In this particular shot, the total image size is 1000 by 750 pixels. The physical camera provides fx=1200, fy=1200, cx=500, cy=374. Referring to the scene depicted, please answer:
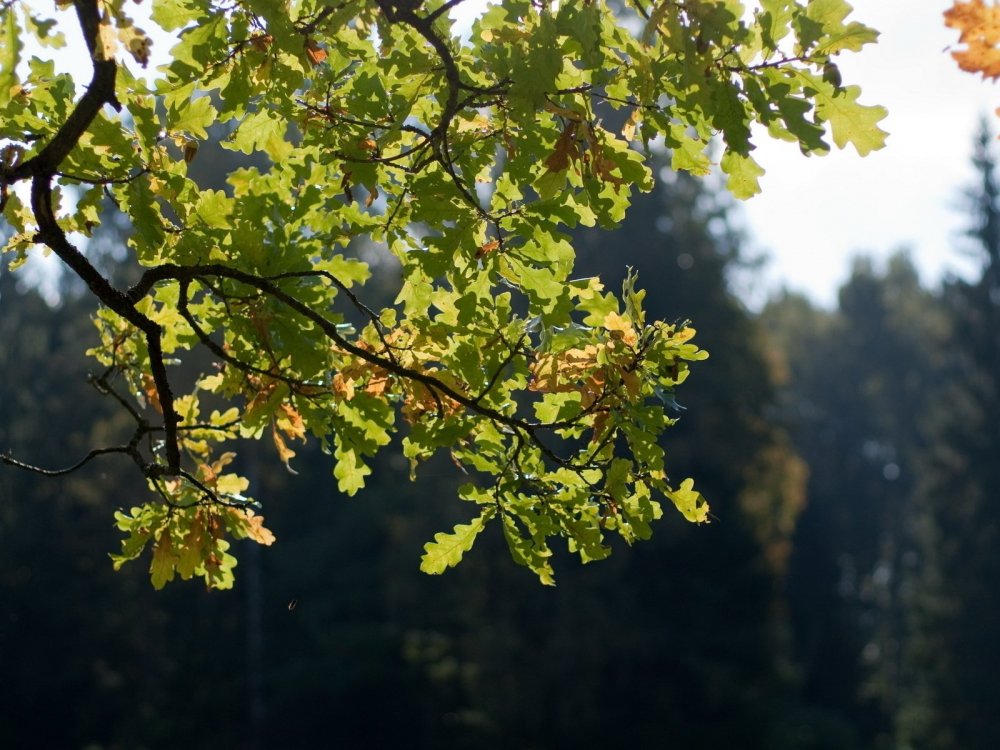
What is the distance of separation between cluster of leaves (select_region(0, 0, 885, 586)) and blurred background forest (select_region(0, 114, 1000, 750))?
16.3 m

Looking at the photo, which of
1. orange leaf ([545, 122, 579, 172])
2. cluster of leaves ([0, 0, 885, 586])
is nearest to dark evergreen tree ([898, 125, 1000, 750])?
cluster of leaves ([0, 0, 885, 586])

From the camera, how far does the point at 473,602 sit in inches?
798

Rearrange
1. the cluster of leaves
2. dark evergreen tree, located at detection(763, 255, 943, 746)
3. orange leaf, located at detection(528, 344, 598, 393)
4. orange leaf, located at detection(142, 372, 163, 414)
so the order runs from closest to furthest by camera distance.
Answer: the cluster of leaves
orange leaf, located at detection(528, 344, 598, 393)
orange leaf, located at detection(142, 372, 163, 414)
dark evergreen tree, located at detection(763, 255, 943, 746)

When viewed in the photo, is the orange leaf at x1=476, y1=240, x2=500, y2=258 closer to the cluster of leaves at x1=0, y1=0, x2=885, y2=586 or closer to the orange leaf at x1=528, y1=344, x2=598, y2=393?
the cluster of leaves at x1=0, y1=0, x2=885, y2=586

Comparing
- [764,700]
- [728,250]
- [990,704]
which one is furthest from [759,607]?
[728,250]

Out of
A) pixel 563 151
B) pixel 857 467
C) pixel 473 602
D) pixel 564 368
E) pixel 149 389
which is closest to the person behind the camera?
pixel 563 151

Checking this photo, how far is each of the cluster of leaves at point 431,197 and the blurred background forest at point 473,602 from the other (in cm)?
1627

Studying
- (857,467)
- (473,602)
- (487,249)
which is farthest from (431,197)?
(857,467)

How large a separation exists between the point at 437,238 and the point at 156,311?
1.16 metres

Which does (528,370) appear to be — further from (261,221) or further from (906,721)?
(906,721)

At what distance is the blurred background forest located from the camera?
19562 mm

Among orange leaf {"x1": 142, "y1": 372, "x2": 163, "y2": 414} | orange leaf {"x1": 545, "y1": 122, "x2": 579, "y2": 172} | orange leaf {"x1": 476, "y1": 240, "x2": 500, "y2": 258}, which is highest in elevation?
orange leaf {"x1": 142, "y1": 372, "x2": 163, "y2": 414}

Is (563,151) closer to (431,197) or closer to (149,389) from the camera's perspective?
(431,197)

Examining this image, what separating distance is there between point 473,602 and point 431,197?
1773 cm
